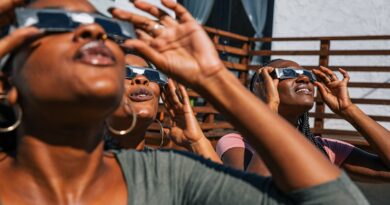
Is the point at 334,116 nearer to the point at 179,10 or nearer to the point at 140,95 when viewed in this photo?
the point at 140,95

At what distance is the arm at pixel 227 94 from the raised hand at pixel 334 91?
2.13m

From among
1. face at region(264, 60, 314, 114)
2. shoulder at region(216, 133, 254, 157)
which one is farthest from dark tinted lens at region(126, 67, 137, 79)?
face at region(264, 60, 314, 114)

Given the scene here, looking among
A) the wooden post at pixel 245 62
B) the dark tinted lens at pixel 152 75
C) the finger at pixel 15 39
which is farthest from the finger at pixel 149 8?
the wooden post at pixel 245 62

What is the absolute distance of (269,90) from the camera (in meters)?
3.85

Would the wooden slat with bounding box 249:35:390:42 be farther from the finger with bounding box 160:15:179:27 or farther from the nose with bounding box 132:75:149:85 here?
the finger with bounding box 160:15:179:27

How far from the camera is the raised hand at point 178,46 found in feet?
6.83

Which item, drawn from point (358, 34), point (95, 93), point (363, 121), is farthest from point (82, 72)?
point (358, 34)

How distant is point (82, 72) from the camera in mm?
1802

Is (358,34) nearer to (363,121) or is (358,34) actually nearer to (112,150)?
(363,121)

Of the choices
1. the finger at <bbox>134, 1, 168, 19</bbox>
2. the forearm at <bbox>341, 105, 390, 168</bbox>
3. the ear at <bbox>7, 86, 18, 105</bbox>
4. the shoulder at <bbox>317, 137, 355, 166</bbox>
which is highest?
the finger at <bbox>134, 1, 168, 19</bbox>

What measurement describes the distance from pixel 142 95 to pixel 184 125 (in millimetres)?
471

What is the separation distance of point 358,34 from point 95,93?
8.25 m

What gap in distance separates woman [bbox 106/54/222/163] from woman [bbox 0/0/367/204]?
91 centimetres

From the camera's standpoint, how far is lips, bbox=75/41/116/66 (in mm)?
1822
